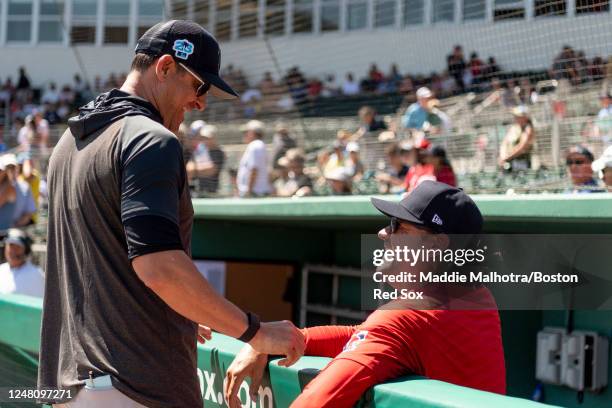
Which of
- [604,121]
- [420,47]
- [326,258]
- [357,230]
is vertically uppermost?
[420,47]

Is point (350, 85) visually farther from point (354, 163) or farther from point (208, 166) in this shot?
point (354, 163)

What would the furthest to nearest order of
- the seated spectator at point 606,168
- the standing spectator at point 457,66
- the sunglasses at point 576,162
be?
the standing spectator at point 457,66, the sunglasses at point 576,162, the seated spectator at point 606,168

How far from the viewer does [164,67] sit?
8.39ft

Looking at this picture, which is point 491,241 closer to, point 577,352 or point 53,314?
point 577,352

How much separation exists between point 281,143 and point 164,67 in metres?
9.68

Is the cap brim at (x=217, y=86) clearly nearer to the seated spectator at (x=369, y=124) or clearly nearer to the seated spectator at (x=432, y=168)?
the seated spectator at (x=432, y=168)

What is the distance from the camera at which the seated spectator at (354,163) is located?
10.6m

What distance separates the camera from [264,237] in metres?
8.21

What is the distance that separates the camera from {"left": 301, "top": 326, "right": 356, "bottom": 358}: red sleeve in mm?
3139

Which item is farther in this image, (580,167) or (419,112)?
(419,112)

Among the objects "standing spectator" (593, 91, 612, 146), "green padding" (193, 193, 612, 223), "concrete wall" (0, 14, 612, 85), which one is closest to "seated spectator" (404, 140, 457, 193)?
"standing spectator" (593, 91, 612, 146)

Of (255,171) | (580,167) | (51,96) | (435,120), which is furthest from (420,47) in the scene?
(51,96)

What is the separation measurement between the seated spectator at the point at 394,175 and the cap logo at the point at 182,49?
242 inches

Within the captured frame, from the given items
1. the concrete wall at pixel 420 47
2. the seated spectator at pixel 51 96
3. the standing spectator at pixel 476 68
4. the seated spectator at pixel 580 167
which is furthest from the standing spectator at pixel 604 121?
the seated spectator at pixel 51 96
